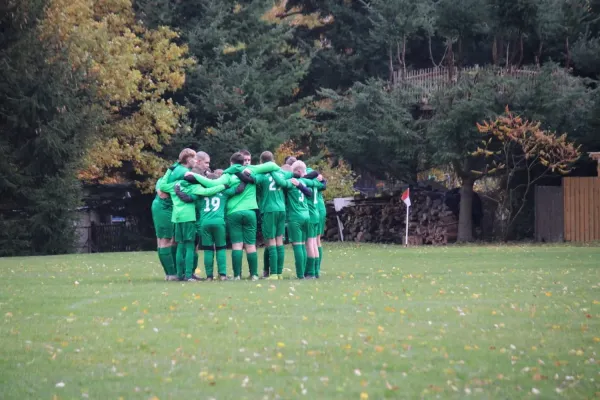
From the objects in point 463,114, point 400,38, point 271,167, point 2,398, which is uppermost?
point 400,38

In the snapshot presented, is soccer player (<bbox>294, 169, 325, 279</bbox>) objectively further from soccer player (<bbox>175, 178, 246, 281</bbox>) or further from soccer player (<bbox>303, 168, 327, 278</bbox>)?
soccer player (<bbox>175, 178, 246, 281</bbox>)

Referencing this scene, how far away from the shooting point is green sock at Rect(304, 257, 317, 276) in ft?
62.0

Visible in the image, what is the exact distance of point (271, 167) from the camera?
58.9ft

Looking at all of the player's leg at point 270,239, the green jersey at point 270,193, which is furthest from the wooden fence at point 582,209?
the green jersey at point 270,193

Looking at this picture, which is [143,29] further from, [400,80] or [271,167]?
[271,167]

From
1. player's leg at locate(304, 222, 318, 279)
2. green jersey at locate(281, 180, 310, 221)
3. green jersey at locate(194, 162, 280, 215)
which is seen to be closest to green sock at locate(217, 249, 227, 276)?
green jersey at locate(194, 162, 280, 215)

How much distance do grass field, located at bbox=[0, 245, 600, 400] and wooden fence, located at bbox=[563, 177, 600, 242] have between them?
20773 millimetres

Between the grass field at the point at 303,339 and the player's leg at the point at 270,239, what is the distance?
3.78 feet

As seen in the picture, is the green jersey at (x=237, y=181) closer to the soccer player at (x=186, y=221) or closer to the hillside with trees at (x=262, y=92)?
the soccer player at (x=186, y=221)

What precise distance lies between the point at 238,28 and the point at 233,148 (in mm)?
5926

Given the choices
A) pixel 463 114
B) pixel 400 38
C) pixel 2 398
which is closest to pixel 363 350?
pixel 2 398

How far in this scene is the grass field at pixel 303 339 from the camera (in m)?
8.47

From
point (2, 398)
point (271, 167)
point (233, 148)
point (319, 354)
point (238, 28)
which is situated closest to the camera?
point (2, 398)

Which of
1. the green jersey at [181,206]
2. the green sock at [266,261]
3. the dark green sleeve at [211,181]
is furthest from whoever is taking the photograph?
the green sock at [266,261]
